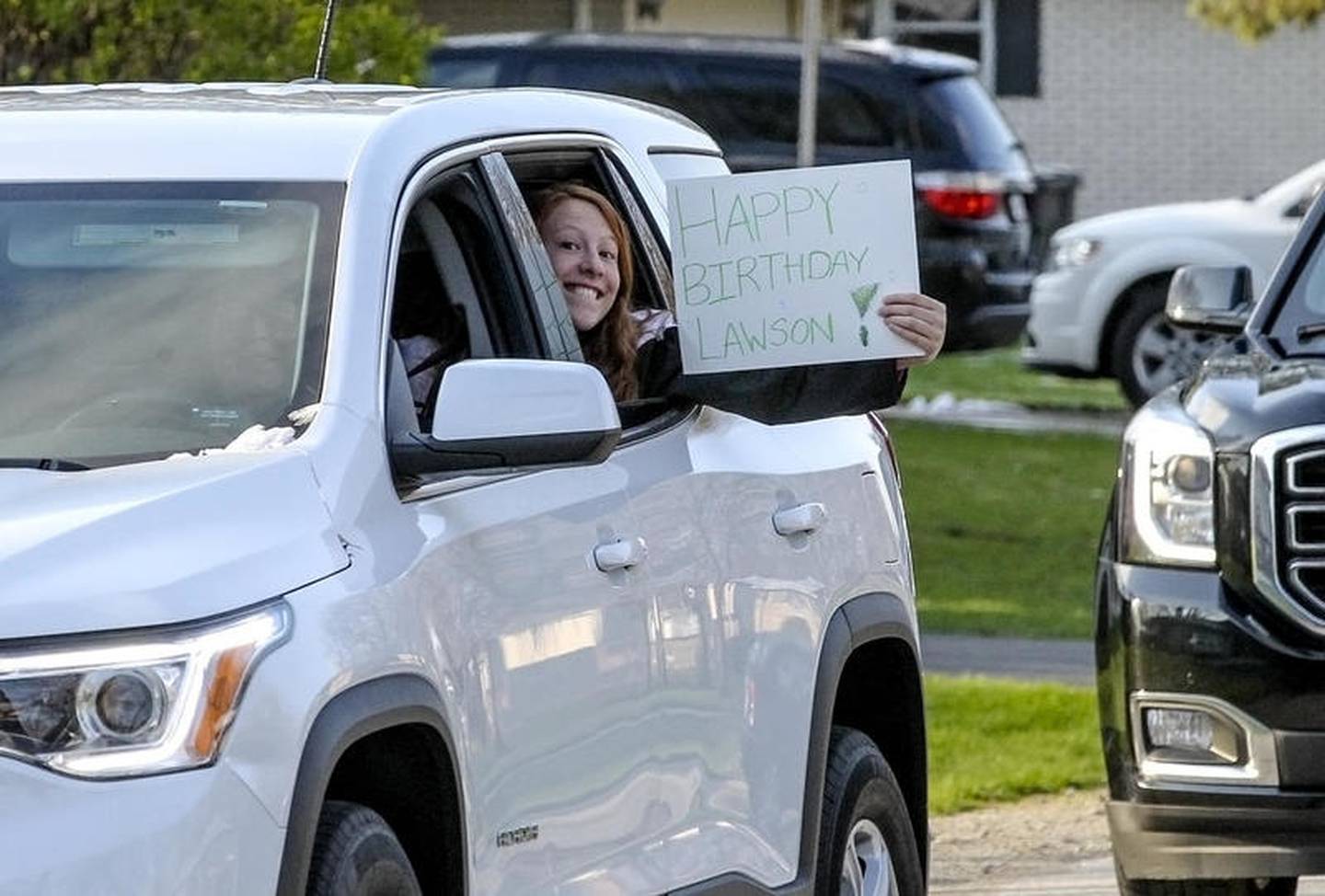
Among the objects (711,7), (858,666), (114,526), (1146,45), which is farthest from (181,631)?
(1146,45)

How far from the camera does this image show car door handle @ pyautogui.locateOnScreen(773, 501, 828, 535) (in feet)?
18.1

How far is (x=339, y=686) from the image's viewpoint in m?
3.90

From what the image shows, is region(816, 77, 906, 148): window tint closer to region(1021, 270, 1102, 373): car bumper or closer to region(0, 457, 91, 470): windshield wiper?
region(1021, 270, 1102, 373): car bumper

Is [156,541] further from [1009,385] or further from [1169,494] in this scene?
[1009,385]

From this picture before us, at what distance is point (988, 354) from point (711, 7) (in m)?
3.60

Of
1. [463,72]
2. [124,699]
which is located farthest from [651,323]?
[463,72]

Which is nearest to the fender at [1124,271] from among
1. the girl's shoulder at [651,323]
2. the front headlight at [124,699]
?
the girl's shoulder at [651,323]

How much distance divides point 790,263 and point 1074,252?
1508 centimetres

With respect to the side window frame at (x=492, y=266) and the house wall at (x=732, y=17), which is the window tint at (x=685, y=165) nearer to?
the side window frame at (x=492, y=266)

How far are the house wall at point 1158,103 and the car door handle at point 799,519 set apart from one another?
2710cm

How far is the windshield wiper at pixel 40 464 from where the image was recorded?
4.08m

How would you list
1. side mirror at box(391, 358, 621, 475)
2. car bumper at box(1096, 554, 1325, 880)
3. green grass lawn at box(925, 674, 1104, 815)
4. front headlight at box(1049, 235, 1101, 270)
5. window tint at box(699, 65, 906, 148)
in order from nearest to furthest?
side mirror at box(391, 358, 621, 475), car bumper at box(1096, 554, 1325, 880), green grass lawn at box(925, 674, 1104, 815), window tint at box(699, 65, 906, 148), front headlight at box(1049, 235, 1101, 270)

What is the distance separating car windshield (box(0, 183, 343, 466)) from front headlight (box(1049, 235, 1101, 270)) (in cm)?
1584

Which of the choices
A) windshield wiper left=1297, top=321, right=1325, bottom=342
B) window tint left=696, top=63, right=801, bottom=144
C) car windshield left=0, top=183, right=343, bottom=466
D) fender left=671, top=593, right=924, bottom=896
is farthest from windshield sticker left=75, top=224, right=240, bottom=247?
window tint left=696, top=63, right=801, bottom=144
